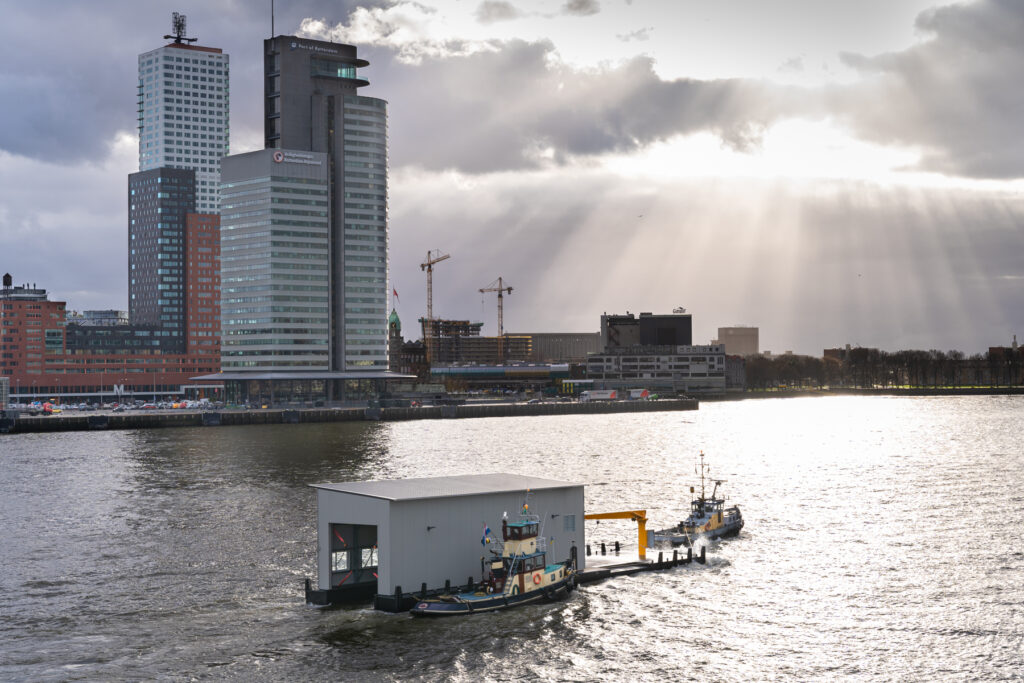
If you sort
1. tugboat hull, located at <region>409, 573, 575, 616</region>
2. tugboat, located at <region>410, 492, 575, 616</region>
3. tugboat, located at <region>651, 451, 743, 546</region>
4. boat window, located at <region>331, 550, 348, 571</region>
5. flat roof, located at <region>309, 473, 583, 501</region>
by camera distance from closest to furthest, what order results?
tugboat hull, located at <region>409, 573, 575, 616</region> → tugboat, located at <region>410, 492, 575, 616</region> → flat roof, located at <region>309, 473, 583, 501</region> → boat window, located at <region>331, 550, 348, 571</region> → tugboat, located at <region>651, 451, 743, 546</region>

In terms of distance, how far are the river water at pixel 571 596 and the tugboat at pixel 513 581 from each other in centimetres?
89

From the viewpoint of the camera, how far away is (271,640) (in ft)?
157

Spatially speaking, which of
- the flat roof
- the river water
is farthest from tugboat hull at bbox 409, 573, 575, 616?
the flat roof

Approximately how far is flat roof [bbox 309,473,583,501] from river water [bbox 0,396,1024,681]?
3.37 meters

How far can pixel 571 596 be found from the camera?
55000mm

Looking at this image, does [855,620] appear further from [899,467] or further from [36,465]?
[36,465]

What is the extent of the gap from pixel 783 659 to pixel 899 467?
95274 mm

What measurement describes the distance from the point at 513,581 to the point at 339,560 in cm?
997

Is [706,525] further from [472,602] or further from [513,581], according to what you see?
[472,602]

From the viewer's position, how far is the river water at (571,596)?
45188 mm

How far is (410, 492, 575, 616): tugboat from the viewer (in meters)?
49.3

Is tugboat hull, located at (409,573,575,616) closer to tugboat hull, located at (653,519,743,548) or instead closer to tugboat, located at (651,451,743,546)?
tugboat hull, located at (653,519,743,548)

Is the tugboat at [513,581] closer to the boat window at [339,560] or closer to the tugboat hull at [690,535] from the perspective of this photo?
the boat window at [339,560]

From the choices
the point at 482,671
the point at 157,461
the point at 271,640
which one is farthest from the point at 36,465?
the point at 482,671
